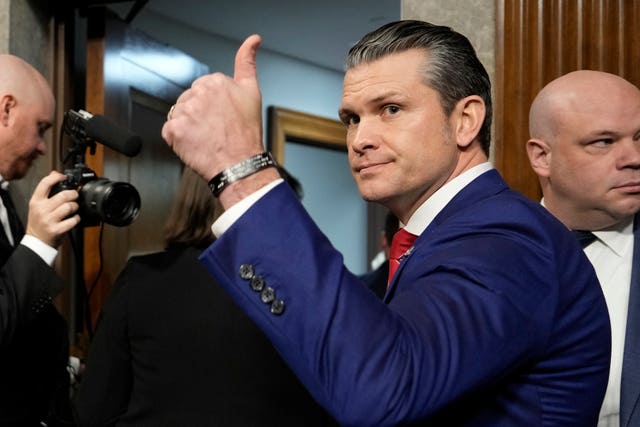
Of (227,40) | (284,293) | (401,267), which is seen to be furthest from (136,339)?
(227,40)

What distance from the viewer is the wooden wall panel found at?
1.45 meters

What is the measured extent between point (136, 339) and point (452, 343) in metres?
0.98

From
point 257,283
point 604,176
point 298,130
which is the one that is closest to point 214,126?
point 257,283

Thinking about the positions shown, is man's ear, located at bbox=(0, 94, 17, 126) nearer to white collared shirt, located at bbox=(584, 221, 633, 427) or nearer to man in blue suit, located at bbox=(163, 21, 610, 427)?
man in blue suit, located at bbox=(163, 21, 610, 427)

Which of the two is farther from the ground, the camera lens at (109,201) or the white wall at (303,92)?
the white wall at (303,92)

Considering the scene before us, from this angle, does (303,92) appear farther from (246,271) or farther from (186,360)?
(246,271)

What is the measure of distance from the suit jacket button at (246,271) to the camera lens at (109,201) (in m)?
1.01

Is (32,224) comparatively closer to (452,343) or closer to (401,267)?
(401,267)

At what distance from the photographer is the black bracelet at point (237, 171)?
0.73m

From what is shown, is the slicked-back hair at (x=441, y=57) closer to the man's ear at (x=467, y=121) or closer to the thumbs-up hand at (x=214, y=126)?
the man's ear at (x=467, y=121)

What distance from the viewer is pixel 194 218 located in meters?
1.59

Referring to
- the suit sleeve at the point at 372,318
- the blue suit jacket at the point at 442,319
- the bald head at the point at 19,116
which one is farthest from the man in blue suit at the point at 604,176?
the bald head at the point at 19,116

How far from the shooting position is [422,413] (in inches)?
26.9

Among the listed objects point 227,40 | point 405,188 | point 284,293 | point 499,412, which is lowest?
point 499,412
